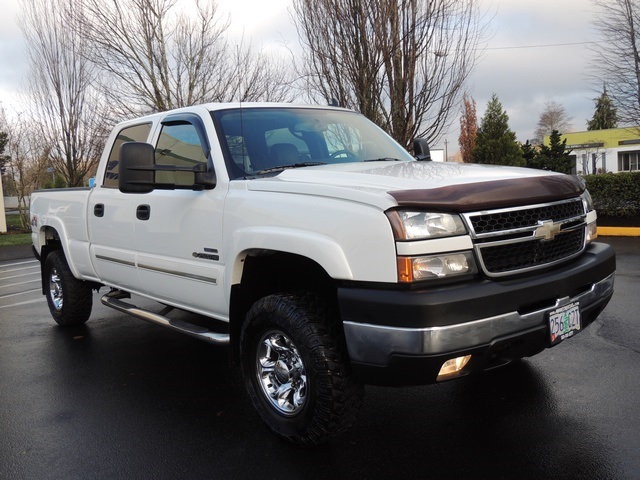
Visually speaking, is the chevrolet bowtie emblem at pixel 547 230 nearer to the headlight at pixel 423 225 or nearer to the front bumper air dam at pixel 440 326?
the front bumper air dam at pixel 440 326

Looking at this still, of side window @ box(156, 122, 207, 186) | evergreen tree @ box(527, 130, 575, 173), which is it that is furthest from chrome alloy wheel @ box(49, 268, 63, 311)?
evergreen tree @ box(527, 130, 575, 173)

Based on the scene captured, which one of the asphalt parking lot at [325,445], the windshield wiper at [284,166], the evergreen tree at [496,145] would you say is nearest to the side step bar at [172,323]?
the asphalt parking lot at [325,445]

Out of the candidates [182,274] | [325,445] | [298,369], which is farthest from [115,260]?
[325,445]

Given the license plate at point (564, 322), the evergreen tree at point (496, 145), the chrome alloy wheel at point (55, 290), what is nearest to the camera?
the license plate at point (564, 322)

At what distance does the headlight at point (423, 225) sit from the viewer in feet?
8.49

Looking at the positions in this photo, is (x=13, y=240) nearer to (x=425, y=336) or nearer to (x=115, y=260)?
(x=115, y=260)

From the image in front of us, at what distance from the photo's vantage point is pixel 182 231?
385 cm

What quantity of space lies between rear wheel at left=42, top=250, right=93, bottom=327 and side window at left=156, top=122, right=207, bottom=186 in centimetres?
216

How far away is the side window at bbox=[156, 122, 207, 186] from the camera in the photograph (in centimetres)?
403

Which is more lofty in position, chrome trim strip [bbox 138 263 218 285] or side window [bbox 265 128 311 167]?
side window [bbox 265 128 311 167]

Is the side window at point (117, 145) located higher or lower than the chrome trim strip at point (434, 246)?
higher

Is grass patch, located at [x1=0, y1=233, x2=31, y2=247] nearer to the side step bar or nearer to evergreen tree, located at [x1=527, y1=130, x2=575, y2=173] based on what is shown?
the side step bar

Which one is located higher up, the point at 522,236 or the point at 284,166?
the point at 284,166

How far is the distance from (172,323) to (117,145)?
193cm
